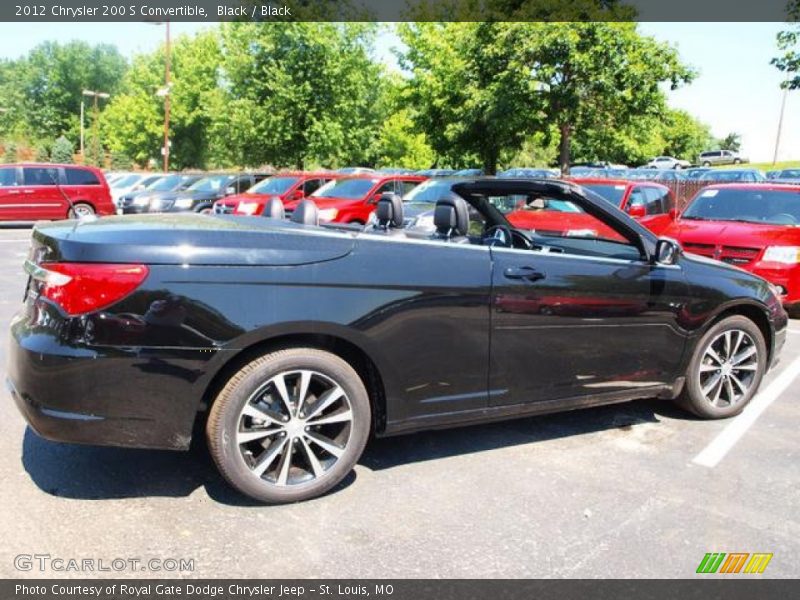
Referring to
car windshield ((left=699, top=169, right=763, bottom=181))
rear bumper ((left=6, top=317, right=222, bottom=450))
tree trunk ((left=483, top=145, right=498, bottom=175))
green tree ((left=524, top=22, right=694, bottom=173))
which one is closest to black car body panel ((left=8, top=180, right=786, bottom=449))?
rear bumper ((left=6, top=317, right=222, bottom=450))

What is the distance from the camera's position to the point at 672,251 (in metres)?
4.25

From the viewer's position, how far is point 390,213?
4.85 metres

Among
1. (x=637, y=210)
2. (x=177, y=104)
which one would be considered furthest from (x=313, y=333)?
(x=177, y=104)

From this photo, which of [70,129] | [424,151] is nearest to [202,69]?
[424,151]

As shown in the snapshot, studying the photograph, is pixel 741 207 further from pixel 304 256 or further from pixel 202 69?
pixel 202 69

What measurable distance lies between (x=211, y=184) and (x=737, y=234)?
15416 millimetres

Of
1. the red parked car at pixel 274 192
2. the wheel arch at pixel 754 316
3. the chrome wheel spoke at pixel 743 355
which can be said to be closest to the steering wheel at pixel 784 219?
the wheel arch at pixel 754 316

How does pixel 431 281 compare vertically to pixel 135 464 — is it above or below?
above

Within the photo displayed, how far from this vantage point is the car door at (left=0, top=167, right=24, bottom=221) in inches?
718

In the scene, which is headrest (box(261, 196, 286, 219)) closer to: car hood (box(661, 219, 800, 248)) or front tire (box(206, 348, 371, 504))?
front tire (box(206, 348, 371, 504))

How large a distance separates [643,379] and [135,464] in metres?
2.99

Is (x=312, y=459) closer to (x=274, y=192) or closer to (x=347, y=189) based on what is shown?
(x=347, y=189)

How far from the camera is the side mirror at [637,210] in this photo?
1059cm

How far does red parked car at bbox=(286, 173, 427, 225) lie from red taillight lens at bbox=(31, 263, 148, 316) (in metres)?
10.2
